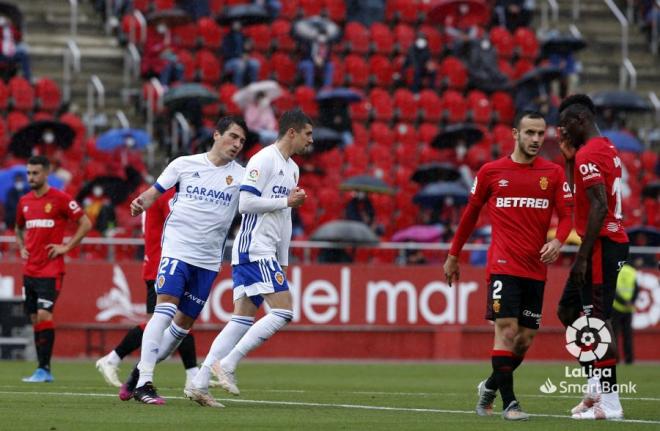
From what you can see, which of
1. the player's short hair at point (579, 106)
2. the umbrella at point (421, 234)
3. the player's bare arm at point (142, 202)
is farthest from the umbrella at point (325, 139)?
the player's short hair at point (579, 106)

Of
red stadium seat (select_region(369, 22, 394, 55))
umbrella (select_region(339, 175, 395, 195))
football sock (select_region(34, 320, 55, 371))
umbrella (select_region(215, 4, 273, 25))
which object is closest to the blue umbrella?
umbrella (select_region(339, 175, 395, 195))

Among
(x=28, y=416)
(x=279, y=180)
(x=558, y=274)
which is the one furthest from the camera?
(x=558, y=274)

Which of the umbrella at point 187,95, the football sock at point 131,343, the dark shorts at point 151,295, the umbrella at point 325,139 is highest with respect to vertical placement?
the umbrella at point 187,95

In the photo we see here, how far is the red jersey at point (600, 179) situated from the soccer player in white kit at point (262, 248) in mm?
2423

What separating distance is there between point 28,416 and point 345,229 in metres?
13.4

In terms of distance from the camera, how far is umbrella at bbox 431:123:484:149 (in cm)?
2825

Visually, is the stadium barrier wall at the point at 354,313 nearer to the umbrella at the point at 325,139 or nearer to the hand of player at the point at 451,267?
the umbrella at the point at 325,139

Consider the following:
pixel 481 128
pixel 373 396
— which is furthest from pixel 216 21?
pixel 373 396

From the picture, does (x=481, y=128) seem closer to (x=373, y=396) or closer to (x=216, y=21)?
(x=216, y=21)

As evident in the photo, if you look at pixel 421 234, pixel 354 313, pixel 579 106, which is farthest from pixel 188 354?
pixel 421 234

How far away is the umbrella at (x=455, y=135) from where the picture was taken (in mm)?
28250

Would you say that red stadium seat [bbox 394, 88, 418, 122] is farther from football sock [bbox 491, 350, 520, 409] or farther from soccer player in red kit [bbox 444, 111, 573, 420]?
football sock [bbox 491, 350, 520, 409]

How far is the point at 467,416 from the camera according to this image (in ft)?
37.4

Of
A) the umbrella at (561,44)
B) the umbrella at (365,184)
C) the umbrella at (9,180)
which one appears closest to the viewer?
the umbrella at (9,180)
